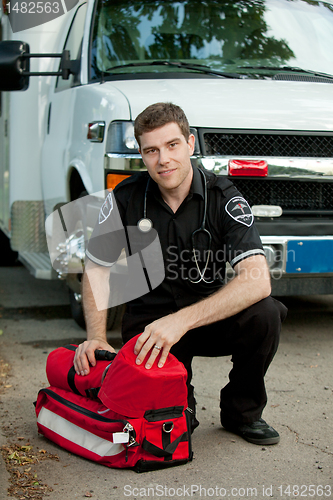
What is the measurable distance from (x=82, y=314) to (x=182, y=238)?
1.81 m

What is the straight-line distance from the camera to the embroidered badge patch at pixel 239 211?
2678 millimetres

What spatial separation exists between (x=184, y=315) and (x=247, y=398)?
21.6 inches

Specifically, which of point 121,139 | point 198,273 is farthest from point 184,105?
point 198,273

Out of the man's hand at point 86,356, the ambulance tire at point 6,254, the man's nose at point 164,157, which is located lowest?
the ambulance tire at point 6,254

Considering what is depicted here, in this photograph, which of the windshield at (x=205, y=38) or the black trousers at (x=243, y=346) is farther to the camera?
the windshield at (x=205, y=38)

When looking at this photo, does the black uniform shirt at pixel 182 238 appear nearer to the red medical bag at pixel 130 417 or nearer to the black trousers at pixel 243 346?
the black trousers at pixel 243 346

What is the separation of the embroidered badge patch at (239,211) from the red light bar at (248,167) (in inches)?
28.7

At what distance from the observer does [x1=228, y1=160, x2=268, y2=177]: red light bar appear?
3.45 metres

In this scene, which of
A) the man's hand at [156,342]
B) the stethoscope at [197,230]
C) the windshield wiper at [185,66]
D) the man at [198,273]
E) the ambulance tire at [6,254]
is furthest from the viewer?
the ambulance tire at [6,254]

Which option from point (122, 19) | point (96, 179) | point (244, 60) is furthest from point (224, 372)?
point (122, 19)

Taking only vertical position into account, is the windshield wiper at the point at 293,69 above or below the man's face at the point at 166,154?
above

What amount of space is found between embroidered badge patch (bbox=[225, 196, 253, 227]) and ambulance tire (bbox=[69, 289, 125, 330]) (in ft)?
4.81

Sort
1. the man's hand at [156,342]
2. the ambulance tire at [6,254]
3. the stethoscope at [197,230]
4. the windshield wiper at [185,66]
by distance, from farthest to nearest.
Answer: the ambulance tire at [6,254] → the windshield wiper at [185,66] → the stethoscope at [197,230] → the man's hand at [156,342]

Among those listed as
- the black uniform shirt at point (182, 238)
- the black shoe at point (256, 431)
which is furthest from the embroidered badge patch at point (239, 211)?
the black shoe at point (256, 431)
